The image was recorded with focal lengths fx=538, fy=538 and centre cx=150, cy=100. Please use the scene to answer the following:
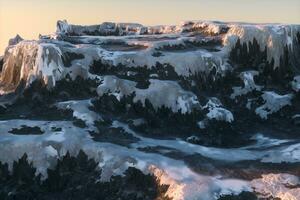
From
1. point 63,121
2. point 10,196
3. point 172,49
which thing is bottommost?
point 10,196

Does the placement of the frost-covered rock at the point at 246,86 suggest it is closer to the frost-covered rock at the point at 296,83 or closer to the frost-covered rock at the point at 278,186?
the frost-covered rock at the point at 296,83

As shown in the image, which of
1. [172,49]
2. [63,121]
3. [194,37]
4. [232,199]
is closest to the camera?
[232,199]

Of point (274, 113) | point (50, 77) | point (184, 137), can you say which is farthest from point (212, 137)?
point (50, 77)

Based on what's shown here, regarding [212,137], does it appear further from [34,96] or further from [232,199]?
[34,96]

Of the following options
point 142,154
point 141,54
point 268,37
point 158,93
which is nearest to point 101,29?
point 141,54

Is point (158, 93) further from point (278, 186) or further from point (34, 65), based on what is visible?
point (278, 186)

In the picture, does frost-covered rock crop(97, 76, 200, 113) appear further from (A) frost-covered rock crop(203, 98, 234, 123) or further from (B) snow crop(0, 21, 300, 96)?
(B) snow crop(0, 21, 300, 96)
